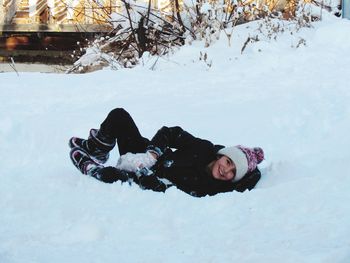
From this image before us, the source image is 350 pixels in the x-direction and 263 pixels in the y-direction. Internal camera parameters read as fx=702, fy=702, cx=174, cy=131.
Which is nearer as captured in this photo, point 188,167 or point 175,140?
point 188,167

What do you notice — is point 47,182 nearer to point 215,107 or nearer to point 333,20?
point 215,107

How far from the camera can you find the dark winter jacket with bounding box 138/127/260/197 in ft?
15.1

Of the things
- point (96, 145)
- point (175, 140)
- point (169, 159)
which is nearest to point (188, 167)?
point (169, 159)

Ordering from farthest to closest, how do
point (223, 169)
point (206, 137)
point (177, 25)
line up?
1. point (177, 25)
2. point (206, 137)
3. point (223, 169)

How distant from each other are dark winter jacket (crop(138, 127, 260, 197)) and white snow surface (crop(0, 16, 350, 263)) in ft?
0.79

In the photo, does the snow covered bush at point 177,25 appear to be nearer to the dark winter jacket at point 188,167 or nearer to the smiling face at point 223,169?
the dark winter jacket at point 188,167

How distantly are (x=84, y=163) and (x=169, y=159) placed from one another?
590 mm

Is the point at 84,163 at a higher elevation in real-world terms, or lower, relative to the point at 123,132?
lower

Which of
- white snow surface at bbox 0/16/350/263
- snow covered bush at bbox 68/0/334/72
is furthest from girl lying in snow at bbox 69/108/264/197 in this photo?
snow covered bush at bbox 68/0/334/72

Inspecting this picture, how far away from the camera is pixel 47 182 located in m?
4.66

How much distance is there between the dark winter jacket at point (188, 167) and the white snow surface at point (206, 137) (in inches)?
9.5

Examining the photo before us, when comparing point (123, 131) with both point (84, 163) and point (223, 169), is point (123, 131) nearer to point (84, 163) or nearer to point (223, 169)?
point (84, 163)

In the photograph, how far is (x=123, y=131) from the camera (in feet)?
16.0

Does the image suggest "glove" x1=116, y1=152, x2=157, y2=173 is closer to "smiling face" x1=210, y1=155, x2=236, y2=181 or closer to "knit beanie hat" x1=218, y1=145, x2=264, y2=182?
"smiling face" x1=210, y1=155, x2=236, y2=181
